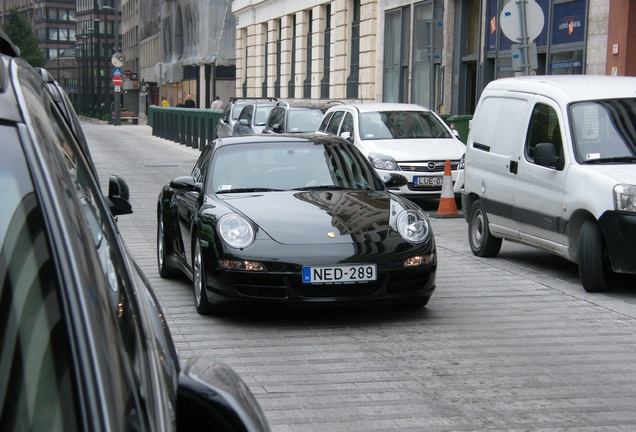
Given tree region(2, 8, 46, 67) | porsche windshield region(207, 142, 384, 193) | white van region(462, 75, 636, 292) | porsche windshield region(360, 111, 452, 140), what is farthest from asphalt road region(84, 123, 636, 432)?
tree region(2, 8, 46, 67)

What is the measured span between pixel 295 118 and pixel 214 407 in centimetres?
2008

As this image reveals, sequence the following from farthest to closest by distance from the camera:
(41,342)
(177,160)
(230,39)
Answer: (230,39) < (177,160) < (41,342)

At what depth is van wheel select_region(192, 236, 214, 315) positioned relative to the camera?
801 centimetres

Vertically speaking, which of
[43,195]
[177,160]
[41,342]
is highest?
[43,195]

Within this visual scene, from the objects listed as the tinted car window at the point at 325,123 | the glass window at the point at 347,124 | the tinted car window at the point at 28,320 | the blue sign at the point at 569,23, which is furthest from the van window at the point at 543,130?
the blue sign at the point at 569,23

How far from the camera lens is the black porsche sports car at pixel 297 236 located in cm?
762

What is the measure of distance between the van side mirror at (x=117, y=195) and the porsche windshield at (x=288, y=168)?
323cm

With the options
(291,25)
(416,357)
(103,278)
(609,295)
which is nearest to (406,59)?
(291,25)

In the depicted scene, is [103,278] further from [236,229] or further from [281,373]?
[236,229]

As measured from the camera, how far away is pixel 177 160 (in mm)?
30547

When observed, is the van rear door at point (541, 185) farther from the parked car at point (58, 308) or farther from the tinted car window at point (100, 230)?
the parked car at point (58, 308)

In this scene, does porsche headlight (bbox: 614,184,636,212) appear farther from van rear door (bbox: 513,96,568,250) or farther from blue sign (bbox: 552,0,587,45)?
blue sign (bbox: 552,0,587,45)

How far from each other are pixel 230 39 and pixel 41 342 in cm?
6758

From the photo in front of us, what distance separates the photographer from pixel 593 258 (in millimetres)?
9000
